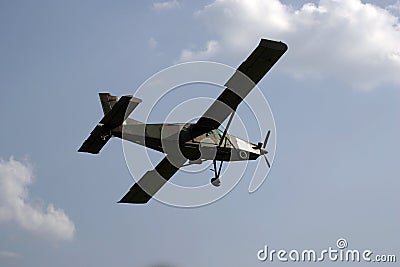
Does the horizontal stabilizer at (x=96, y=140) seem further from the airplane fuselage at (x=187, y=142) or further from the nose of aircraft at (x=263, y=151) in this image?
the nose of aircraft at (x=263, y=151)

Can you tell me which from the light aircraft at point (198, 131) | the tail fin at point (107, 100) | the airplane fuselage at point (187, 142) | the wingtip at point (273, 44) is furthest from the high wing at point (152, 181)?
the wingtip at point (273, 44)

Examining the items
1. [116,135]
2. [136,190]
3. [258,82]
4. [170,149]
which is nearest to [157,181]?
[136,190]

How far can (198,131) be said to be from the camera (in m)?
27.7

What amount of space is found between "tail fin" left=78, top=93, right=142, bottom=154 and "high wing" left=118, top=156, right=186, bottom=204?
3868 millimetres

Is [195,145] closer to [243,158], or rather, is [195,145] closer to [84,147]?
[243,158]

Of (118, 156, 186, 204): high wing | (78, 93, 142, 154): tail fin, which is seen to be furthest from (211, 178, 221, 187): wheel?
(78, 93, 142, 154): tail fin

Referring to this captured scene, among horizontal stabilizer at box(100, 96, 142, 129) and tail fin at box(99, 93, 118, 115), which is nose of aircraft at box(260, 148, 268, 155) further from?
horizontal stabilizer at box(100, 96, 142, 129)

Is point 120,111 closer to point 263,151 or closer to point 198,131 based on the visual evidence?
point 198,131

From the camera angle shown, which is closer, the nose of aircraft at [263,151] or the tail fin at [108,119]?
the tail fin at [108,119]

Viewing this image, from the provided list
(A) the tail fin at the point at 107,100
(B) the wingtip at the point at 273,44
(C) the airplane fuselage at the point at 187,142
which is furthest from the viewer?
(A) the tail fin at the point at 107,100

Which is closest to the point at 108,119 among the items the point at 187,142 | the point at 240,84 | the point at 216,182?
the point at 187,142

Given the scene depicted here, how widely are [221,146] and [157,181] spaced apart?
4695 millimetres

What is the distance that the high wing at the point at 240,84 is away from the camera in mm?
23656

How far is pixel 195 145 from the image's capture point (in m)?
27.6
